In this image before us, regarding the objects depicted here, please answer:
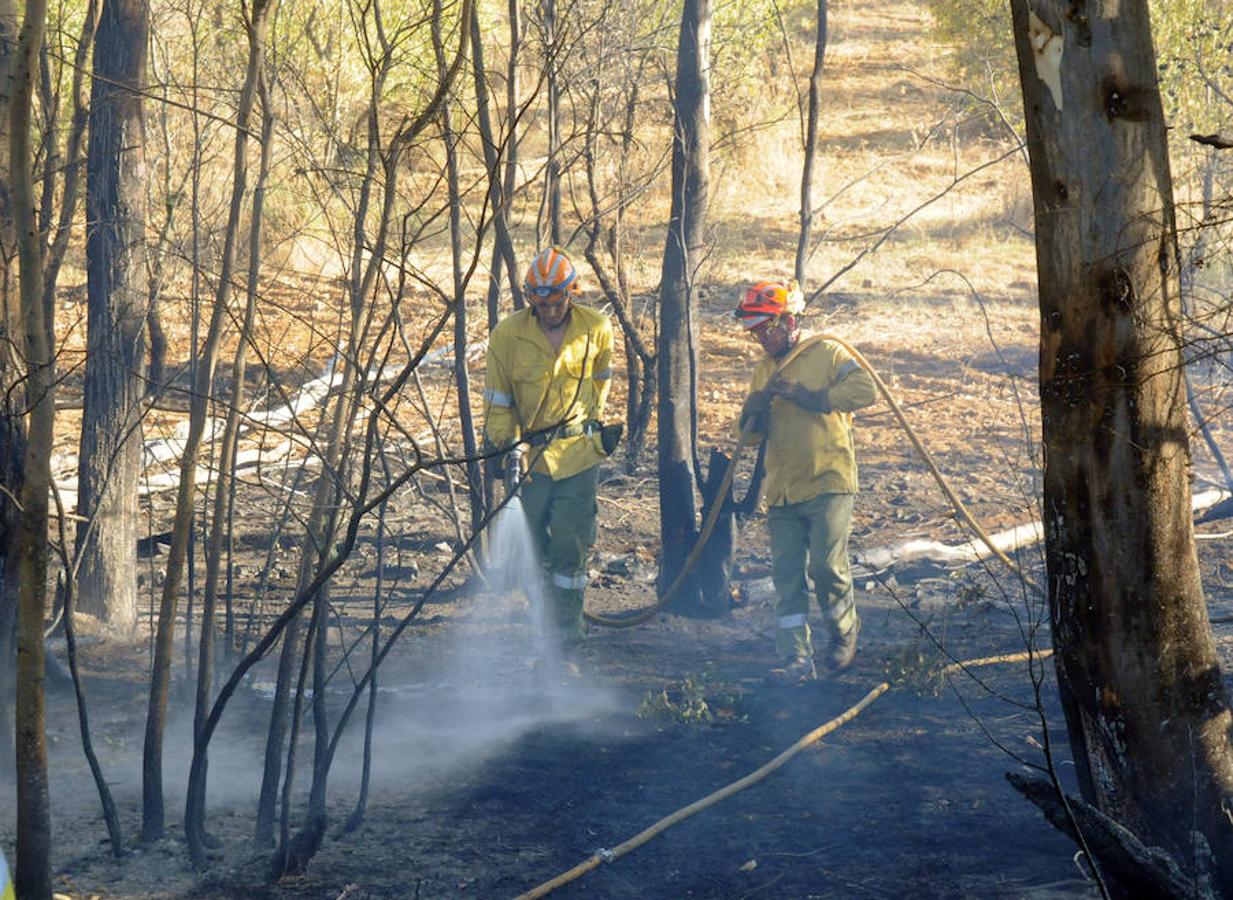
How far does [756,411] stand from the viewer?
7.05 m

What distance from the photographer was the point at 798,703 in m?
6.61

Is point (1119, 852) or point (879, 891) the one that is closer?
point (1119, 852)

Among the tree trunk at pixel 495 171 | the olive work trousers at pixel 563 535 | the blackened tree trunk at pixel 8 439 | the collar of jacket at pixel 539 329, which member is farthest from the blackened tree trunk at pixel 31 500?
the olive work trousers at pixel 563 535

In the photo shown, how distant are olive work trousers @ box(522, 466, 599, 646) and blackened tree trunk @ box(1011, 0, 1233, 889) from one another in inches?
144

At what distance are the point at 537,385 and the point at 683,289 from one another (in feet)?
6.88

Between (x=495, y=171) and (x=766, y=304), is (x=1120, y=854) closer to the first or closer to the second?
(x=495, y=171)

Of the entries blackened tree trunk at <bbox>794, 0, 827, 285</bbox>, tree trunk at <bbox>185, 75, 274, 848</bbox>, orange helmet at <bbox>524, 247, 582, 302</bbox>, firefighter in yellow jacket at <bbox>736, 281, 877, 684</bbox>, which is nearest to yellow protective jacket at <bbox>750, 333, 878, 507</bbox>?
firefighter in yellow jacket at <bbox>736, 281, 877, 684</bbox>

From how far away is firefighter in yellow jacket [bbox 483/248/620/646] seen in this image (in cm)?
678

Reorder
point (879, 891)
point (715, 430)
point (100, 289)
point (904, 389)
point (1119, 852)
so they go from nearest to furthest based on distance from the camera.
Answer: point (1119, 852) → point (879, 891) → point (100, 289) → point (715, 430) → point (904, 389)

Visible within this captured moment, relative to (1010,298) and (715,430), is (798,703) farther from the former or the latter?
(1010,298)

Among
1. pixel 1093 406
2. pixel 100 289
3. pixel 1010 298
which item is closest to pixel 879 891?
pixel 1093 406

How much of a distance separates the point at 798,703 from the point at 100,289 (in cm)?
430

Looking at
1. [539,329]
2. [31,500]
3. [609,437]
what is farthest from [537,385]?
[31,500]

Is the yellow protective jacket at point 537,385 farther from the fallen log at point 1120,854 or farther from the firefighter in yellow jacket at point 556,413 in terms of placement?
the fallen log at point 1120,854
